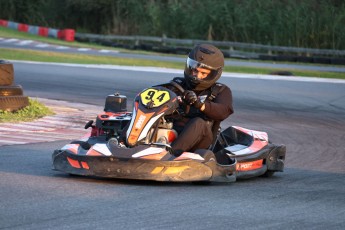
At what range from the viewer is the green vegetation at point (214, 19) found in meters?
30.6

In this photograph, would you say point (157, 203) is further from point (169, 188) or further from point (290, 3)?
point (290, 3)

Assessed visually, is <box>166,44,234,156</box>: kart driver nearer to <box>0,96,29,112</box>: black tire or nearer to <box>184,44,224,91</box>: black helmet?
<box>184,44,224,91</box>: black helmet

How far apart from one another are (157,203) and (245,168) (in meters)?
1.63

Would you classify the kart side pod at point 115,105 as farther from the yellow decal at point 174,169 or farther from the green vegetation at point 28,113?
the green vegetation at point 28,113

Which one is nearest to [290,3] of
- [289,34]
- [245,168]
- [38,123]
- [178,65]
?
[289,34]

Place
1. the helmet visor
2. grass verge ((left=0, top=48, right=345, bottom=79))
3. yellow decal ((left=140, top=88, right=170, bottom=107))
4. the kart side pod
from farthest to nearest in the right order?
grass verge ((left=0, top=48, right=345, bottom=79))
the kart side pod
the helmet visor
yellow decal ((left=140, top=88, right=170, bottom=107))

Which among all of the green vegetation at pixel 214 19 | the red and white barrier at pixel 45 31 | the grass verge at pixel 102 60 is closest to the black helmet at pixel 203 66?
the grass verge at pixel 102 60

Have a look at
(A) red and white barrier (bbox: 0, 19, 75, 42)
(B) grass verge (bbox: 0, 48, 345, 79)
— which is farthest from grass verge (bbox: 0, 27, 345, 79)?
(A) red and white barrier (bbox: 0, 19, 75, 42)

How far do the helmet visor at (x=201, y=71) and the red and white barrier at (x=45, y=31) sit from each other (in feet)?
92.3

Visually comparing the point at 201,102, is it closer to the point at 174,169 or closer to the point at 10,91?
the point at 174,169

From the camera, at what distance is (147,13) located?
36219mm

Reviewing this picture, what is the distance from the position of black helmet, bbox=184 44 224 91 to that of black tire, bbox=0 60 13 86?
3.82 meters

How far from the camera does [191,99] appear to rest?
7.14 meters

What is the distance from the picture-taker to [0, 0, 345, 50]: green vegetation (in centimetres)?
3061
